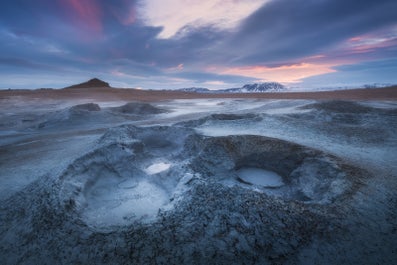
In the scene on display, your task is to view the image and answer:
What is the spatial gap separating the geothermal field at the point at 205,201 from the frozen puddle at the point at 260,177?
0.05 ft

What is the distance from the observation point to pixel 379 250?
184cm

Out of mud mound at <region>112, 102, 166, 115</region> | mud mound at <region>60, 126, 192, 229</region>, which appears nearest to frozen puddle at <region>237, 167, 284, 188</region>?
mud mound at <region>60, 126, 192, 229</region>

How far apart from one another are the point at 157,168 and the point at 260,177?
5.16ft

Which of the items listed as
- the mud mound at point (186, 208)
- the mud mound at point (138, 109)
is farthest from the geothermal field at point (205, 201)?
the mud mound at point (138, 109)

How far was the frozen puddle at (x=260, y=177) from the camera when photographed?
10.5 feet

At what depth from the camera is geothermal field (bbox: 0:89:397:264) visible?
188 cm

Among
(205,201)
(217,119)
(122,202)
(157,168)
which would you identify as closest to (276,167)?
(205,201)

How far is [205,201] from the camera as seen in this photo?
2342 millimetres

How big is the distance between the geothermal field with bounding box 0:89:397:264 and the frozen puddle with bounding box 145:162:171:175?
2 centimetres

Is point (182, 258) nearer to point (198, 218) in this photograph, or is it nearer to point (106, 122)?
point (198, 218)

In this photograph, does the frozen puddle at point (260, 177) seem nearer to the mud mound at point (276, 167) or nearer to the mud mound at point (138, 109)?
the mud mound at point (276, 167)

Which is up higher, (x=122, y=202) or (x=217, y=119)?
(x=217, y=119)

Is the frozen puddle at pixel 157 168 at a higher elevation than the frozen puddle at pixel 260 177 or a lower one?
higher

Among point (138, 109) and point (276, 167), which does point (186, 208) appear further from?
point (138, 109)
